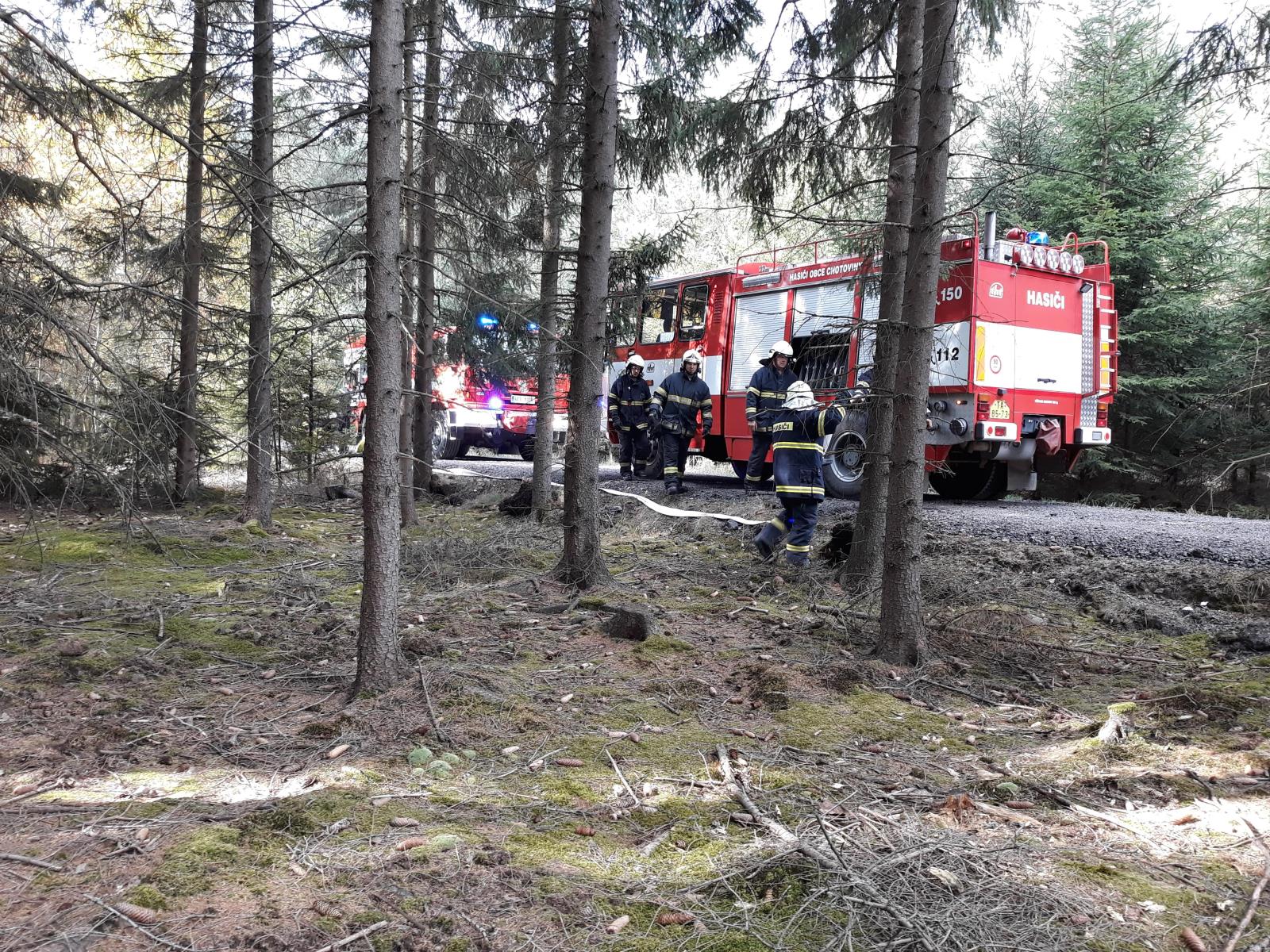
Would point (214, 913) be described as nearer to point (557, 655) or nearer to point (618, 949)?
point (618, 949)

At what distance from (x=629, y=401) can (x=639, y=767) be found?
9.79m

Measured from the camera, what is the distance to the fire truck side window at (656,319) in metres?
13.4

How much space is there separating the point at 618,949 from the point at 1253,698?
3.54m

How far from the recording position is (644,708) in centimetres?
459

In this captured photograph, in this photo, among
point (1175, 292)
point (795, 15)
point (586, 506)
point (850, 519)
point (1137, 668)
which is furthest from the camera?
point (1175, 292)

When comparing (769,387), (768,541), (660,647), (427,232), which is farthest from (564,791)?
(427,232)

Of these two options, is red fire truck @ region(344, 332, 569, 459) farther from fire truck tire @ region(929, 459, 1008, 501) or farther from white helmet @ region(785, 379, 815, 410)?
white helmet @ region(785, 379, 815, 410)

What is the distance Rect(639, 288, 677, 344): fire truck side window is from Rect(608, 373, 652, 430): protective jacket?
2.84ft

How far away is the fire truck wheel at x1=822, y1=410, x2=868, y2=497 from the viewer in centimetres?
1097

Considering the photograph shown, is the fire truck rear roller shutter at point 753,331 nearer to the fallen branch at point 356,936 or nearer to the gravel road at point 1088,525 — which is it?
the gravel road at point 1088,525

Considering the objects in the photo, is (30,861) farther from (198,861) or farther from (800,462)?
(800,462)

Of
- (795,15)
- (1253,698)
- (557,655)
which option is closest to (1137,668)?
(1253,698)

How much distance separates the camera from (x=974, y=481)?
464 inches

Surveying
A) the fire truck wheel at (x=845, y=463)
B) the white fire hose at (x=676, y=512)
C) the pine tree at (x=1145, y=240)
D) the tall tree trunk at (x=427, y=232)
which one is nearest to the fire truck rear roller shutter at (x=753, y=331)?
the fire truck wheel at (x=845, y=463)
